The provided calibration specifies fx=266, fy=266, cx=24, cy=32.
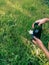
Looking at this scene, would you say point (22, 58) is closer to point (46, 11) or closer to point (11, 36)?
point (11, 36)

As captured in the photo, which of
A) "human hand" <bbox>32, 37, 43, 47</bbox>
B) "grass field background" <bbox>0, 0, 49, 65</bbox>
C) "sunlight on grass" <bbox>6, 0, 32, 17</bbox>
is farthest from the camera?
"sunlight on grass" <bbox>6, 0, 32, 17</bbox>

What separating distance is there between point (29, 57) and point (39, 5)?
1.82 m

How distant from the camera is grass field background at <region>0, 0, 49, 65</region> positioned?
4395mm

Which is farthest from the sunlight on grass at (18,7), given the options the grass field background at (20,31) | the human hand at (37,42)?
the human hand at (37,42)

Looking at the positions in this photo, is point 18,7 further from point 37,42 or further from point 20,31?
point 37,42

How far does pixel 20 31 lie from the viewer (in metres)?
4.99

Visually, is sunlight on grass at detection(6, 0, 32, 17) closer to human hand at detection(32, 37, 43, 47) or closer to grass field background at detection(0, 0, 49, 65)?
grass field background at detection(0, 0, 49, 65)

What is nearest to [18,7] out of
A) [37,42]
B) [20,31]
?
[20,31]

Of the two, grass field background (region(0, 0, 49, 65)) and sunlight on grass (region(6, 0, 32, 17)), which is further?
sunlight on grass (region(6, 0, 32, 17))

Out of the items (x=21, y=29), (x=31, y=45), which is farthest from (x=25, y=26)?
(x=31, y=45)

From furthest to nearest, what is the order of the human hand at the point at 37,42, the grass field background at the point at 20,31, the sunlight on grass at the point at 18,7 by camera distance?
the sunlight on grass at the point at 18,7, the grass field background at the point at 20,31, the human hand at the point at 37,42

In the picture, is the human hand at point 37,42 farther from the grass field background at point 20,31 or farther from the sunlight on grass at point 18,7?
the sunlight on grass at point 18,7

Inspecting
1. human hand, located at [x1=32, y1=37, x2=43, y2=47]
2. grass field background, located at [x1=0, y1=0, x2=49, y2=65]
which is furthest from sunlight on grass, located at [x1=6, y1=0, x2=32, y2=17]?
human hand, located at [x1=32, y1=37, x2=43, y2=47]

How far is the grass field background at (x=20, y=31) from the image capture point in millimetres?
4395
